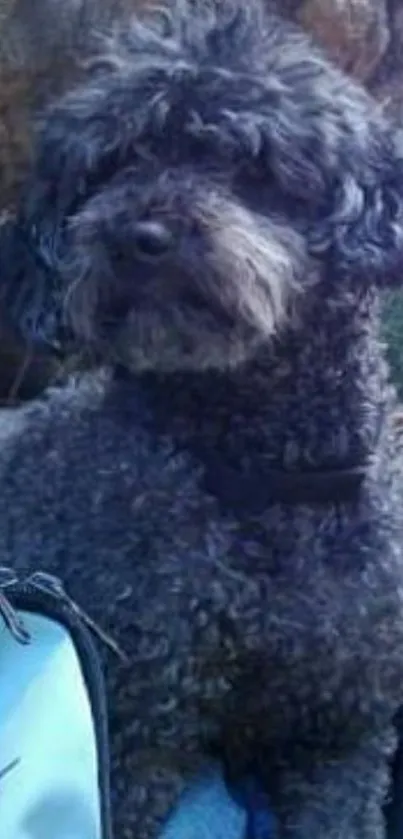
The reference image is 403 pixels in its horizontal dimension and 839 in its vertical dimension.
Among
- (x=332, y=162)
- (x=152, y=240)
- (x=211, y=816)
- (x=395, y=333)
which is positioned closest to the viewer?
(x=152, y=240)

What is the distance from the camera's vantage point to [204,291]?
2607 millimetres

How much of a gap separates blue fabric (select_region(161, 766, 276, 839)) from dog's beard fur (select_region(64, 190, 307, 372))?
57 centimetres

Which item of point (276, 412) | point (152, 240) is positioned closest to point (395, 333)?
point (276, 412)

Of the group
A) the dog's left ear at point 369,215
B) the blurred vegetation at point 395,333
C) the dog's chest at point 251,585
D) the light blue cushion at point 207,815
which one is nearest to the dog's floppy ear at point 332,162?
the dog's left ear at point 369,215

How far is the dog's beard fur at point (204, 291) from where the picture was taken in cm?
259

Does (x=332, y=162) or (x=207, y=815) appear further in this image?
(x=207, y=815)

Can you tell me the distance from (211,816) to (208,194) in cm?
82

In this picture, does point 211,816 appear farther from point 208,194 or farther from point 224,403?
point 208,194

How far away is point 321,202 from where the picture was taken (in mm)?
2719

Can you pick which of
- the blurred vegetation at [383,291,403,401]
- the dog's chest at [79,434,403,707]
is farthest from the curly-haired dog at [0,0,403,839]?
the blurred vegetation at [383,291,403,401]

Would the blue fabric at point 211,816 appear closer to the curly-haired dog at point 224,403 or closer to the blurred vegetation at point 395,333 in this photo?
the curly-haired dog at point 224,403

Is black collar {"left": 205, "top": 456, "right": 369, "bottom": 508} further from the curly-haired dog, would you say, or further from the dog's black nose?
the dog's black nose

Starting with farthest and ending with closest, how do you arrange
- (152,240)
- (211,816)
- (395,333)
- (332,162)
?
(395,333)
(211,816)
(332,162)
(152,240)

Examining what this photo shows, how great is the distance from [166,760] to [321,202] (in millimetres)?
742
